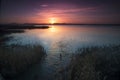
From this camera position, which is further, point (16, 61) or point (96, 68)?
point (16, 61)

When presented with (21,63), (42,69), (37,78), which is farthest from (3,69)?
(42,69)

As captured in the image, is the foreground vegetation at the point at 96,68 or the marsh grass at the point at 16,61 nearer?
the foreground vegetation at the point at 96,68

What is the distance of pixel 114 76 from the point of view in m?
12.2

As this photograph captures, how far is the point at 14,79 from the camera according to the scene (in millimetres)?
14078

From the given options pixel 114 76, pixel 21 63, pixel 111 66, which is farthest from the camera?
pixel 21 63

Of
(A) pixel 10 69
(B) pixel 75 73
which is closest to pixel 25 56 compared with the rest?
(A) pixel 10 69

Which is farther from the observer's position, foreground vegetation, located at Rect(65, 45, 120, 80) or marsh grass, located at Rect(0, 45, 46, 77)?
marsh grass, located at Rect(0, 45, 46, 77)

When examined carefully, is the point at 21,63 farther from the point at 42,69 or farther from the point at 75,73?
the point at 75,73

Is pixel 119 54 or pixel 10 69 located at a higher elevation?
pixel 119 54

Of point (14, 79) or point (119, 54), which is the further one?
point (119, 54)

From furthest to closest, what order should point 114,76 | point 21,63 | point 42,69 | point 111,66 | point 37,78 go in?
point 42,69 < point 21,63 < point 37,78 < point 111,66 < point 114,76

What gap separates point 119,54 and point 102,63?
2895 millimetres

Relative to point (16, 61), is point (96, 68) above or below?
below

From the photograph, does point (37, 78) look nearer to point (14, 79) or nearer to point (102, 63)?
point (14, 79)
